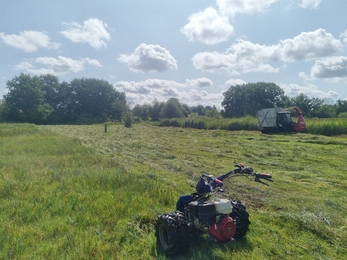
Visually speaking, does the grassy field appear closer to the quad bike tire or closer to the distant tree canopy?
the quad bike tire

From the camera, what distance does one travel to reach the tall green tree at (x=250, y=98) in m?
54.8

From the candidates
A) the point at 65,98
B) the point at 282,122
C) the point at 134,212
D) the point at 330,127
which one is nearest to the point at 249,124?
the point at 282,122

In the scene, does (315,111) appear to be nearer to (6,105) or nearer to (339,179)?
(339,179)

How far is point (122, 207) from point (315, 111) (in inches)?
1914

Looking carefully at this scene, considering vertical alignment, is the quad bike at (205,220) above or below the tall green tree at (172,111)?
below

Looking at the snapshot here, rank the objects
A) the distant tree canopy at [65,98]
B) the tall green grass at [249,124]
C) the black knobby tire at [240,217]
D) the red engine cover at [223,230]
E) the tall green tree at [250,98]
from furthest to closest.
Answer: the tall green tree at [250,98] < the distant tree canopy at [65,98] < the tall green grass at [249,124] < the black knobby tire at [240,217] < the red engine cover at [223,230]

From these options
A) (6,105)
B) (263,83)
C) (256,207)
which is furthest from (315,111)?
(6,105)

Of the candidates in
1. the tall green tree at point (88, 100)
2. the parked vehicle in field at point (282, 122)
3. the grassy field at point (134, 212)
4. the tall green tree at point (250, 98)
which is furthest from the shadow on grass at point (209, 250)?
the tall green tree at point (88, 100)

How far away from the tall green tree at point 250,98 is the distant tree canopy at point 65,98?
28646mm

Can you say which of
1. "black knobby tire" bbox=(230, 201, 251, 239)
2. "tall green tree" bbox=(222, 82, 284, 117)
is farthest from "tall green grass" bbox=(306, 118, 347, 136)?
"tall green tree" bbox=(222, 82, 284, 117)

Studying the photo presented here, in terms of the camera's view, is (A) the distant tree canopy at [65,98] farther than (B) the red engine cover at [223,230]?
Yes

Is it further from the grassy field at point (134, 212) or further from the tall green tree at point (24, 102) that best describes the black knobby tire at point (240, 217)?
the tall green tree at point (24, 102)

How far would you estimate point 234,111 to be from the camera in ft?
203

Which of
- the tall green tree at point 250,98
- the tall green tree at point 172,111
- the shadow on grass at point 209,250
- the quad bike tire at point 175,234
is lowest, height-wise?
the shadow on grass at point 209,250
